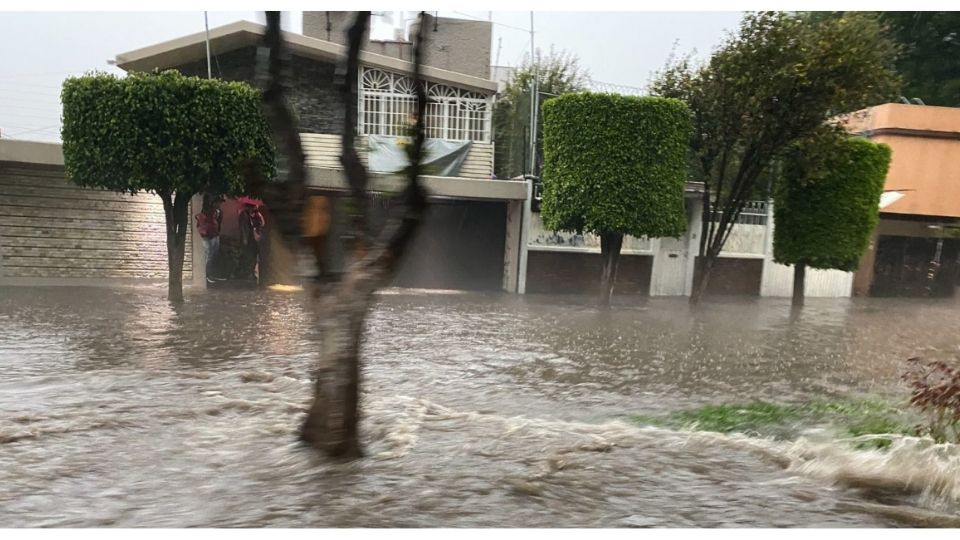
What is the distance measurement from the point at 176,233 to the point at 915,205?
17.5 metres

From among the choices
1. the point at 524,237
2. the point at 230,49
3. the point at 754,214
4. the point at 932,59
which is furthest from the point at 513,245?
the point at 932,59

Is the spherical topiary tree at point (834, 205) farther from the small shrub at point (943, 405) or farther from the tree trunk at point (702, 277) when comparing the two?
the small shrub at point (943, 405)

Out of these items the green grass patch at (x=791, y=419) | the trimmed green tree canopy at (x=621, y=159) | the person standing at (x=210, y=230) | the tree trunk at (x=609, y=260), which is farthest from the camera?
the person standing at (x=210, y=230)

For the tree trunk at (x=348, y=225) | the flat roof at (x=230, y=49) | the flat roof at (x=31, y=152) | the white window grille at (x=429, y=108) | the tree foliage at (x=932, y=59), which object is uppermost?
the tree foliage at (x=932, y=59)

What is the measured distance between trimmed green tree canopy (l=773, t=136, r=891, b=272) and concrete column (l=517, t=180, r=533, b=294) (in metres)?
5.04

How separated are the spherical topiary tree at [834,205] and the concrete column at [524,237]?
16.5ft

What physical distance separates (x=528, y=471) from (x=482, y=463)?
312 millimetres

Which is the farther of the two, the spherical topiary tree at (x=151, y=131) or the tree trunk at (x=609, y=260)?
the tree trunk at (x=609, y=260)

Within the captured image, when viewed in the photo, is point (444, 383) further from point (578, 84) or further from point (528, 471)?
point (578, 84)

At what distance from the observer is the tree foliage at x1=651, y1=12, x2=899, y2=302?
37.0 ft

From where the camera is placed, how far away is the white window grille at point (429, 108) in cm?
1563

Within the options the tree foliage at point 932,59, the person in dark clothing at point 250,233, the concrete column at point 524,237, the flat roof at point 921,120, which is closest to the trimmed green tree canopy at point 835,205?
the flat roof at point 921,120

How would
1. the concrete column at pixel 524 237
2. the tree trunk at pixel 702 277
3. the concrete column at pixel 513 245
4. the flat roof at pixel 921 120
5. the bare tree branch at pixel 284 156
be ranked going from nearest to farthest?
the bare tree branch at pixel 284 156
the tree trunk at pixel 702 277
the concrete column at pixel 524 237
the concrete column at pixel 513 245
the flat roof at pixel 921 120

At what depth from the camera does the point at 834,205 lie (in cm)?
1345
